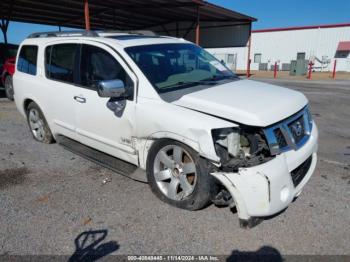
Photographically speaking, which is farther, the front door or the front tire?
the front door

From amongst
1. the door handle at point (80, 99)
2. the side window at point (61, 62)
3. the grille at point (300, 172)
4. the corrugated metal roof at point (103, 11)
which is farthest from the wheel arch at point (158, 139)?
the corrugated metal roof at point (103, 11)

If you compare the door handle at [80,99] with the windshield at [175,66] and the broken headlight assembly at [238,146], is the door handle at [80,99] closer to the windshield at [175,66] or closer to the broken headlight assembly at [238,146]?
the windshield at [175,66]

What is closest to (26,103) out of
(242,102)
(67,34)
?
(67,34)

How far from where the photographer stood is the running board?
3.46 metres

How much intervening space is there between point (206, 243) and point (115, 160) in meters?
1.70

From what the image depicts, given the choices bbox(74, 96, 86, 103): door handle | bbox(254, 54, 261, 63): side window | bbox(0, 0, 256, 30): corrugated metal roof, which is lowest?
bbox(74, 96, 86, 103): door handle

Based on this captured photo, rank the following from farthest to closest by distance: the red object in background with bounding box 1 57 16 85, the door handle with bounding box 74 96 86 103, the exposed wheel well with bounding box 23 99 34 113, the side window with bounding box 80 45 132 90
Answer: the red object in background with bounding box 1 57 16 85 < the exposed wheel well with bounding box 23 99 34 113 < the door handle with bounding box 74 96 86 103 < the side window with bounding box 80 45 132 90

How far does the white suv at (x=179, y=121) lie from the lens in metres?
2.66

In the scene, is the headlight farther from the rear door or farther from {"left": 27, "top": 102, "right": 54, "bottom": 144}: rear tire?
{"left": 27, "top": 102, "right": 54, "bottom": 144}: rear tire

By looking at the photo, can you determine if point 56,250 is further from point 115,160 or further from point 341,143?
point 341,143

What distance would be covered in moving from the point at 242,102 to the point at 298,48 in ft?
119

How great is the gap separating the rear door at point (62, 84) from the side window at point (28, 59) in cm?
41

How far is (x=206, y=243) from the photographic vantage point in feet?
8.61

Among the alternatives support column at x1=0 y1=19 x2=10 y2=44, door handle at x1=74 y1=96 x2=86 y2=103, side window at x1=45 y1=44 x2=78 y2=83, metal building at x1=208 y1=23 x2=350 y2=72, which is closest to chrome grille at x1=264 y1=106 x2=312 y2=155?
door handle at x1=74 y1=96 x2=86 y2=103
